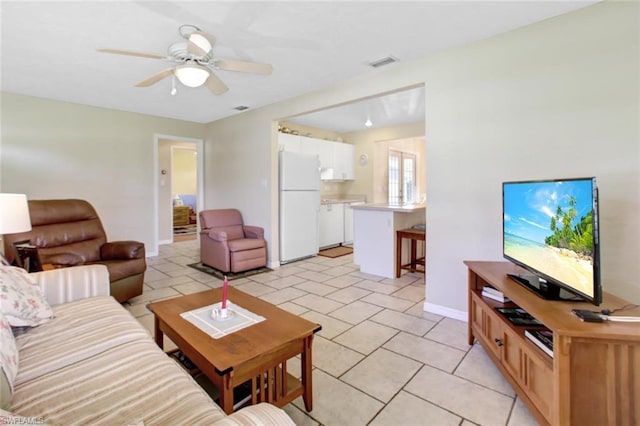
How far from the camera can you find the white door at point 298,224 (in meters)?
4.70

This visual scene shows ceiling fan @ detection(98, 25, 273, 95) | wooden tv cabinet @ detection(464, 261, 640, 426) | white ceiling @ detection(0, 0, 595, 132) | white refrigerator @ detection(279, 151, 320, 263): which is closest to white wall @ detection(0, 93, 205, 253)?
white ceiling @ detection(0, 0, 595, 132)

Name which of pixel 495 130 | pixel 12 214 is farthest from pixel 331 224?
pixel 12 214

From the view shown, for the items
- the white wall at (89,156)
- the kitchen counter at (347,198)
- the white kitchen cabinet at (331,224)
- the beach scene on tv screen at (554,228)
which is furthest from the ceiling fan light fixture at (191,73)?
the kitchen counter at (347,198)

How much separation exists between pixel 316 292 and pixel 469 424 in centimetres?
212

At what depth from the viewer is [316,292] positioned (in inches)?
137

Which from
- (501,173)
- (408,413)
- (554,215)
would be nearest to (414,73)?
(501,173)

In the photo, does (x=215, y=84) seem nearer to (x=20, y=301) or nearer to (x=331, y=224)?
(x=20, y=301)

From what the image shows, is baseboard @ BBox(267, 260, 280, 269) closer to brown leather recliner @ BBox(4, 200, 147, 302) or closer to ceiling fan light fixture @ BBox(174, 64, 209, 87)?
brown leather recliner @ BBox(4, 200, 147, 302)

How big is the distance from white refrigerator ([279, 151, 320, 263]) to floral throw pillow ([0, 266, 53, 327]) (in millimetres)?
3145

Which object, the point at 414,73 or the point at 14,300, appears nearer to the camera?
the point at 14,300

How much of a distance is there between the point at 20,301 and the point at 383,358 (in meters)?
2.13

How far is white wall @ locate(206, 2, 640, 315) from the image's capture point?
6.37 ft

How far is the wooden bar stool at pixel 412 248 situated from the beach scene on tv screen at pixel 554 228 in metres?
1.73

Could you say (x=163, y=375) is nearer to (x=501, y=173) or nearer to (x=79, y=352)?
(x=79, y=352)
